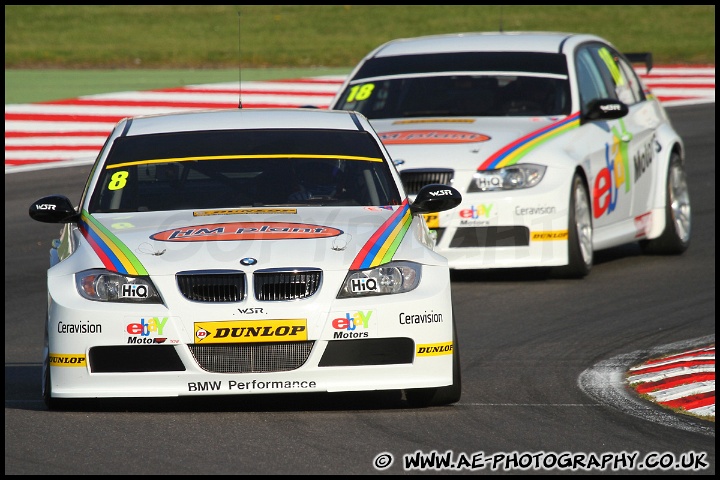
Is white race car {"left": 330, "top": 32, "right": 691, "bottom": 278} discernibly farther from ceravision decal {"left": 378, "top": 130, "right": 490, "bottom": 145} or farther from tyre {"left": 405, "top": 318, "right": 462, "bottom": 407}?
tyre {"left": 405, "top": 318, "right": 462, "bottom": 407}

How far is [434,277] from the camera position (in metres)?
6.74

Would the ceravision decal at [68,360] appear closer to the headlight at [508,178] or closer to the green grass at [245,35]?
the headlight at [508,178]

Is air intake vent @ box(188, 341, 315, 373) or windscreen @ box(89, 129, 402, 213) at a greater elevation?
windscreen @ box(89, 129, 402, 213)

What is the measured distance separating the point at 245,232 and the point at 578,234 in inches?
175

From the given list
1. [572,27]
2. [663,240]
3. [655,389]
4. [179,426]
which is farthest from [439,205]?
[572,27]

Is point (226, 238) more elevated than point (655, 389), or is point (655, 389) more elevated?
point (226, 238)

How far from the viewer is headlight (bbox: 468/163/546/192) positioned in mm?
10594

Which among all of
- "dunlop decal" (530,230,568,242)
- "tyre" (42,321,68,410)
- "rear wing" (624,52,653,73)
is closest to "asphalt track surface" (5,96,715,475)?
"tyre" (42,321,68,410)

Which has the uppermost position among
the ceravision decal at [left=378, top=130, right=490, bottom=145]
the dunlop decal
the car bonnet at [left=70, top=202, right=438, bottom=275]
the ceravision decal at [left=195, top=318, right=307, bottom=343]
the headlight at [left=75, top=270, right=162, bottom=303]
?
the ceravision decal at [left=378, top=130, right=490, bottom=145]

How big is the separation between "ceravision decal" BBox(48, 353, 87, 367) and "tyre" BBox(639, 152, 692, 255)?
6646mm

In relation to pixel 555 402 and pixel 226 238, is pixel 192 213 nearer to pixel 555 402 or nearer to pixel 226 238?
pixel 226 238

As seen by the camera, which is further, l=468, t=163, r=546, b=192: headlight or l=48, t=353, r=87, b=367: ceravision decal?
l=468, t=163, r=546, b=192: headlight

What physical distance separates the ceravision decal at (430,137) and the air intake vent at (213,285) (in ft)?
14.2

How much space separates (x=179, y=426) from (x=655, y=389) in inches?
90.9
